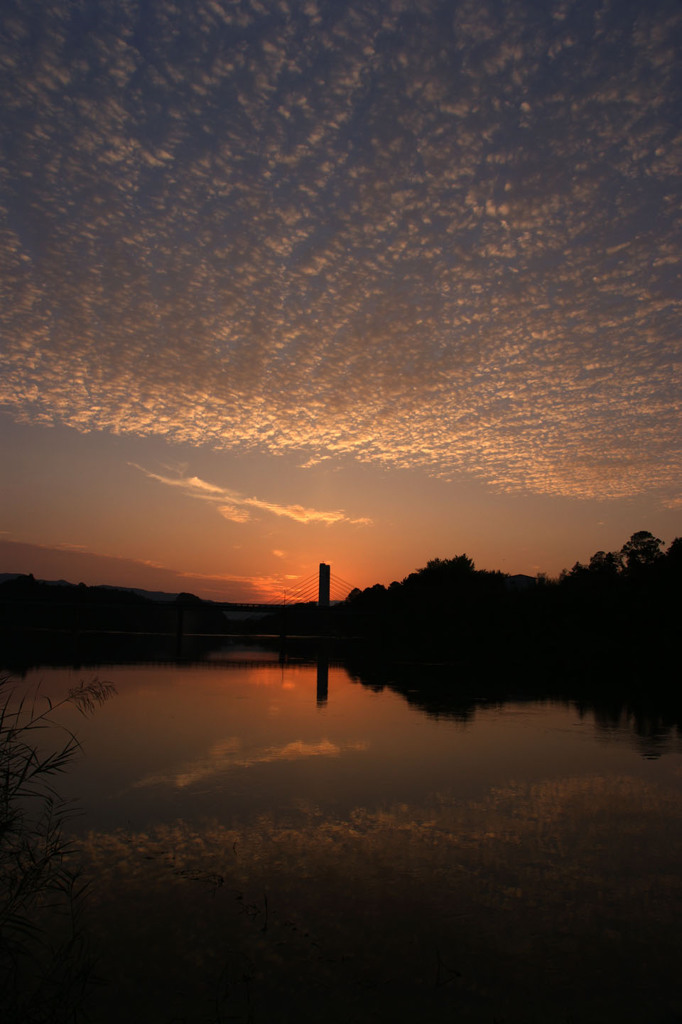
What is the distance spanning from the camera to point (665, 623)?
6756 centimetres

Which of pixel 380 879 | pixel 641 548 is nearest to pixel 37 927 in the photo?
pixel 380 879

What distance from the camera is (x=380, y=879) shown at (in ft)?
32.4

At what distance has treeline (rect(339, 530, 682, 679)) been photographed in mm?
66875

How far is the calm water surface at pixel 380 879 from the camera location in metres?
6.88

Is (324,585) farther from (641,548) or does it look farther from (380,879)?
(380,879)

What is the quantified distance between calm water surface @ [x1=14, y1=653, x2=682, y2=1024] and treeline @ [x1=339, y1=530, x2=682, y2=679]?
35613 millimetres

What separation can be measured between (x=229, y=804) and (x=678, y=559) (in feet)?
217

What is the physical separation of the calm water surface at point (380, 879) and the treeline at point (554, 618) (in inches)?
1402

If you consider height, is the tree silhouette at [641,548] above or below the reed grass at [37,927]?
above

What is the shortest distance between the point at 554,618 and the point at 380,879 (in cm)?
7453

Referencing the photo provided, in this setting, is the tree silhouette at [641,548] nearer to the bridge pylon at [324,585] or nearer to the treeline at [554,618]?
the treeline at [554,618]

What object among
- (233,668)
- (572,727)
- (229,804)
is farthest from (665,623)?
(229,804)

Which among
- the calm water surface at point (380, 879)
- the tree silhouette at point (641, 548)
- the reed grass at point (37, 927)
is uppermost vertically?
the tree silhouette at point (641, 548)

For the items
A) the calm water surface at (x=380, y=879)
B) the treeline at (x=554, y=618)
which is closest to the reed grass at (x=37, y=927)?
the calm water surface at (x=380, y=879)
